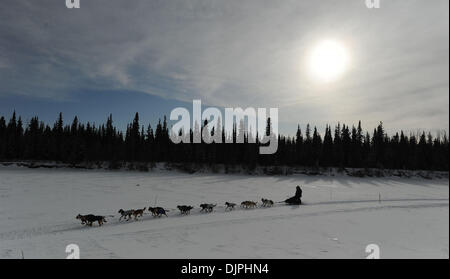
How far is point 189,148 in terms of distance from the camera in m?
61.8

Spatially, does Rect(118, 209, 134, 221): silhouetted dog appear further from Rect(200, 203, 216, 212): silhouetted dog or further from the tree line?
the tree line

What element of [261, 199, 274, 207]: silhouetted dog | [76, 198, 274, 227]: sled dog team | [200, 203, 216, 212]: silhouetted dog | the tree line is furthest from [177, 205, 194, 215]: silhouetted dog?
the tree line

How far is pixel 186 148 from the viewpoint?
61.8 m

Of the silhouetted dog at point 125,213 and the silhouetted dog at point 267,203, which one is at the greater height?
A: the silhouetted dog at point 125,213

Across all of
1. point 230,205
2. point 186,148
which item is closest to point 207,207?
point 230,205

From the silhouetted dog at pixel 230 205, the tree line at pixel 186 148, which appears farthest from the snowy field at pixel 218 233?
the tree line at pixel 186 148

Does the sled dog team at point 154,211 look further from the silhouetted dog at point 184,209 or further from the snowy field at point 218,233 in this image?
the snowy field at point 218,233

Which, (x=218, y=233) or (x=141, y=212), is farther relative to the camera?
(x=141, y=212)

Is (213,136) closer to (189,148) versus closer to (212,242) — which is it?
(189,148)

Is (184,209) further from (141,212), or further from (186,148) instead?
(186,148)

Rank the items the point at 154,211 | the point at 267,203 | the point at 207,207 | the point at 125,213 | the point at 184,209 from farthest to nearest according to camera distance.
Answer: the point at 267,203 → the point at 207,207 → the point at 184,209 → the point at 154,211 → the point at 125,213

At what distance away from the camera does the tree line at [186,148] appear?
159 ft
